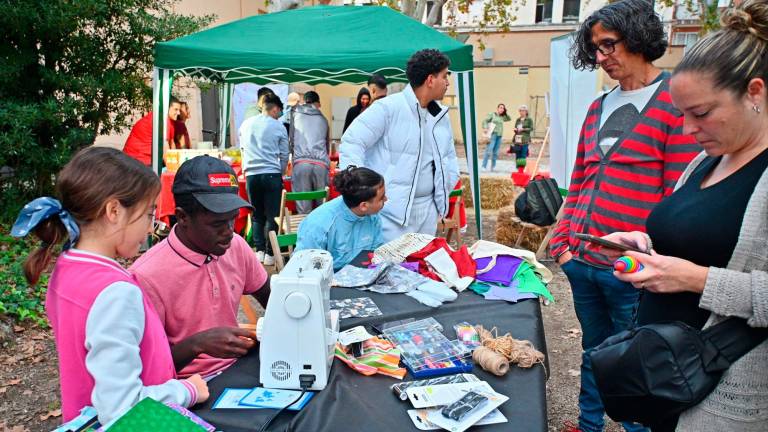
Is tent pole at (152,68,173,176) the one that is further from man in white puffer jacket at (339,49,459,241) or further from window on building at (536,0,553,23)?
window on building at (536,0,553,23)

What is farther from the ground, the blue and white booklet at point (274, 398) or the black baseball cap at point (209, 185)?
the black baseball cap at point (209, 185)

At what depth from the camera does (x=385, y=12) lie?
6.58m

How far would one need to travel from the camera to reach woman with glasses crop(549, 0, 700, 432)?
1811 mm

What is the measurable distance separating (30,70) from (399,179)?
463 centimetres

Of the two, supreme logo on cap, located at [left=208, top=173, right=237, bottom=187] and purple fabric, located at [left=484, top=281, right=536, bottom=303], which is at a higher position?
supreme logo on cap, located at [left=208, top=173, right=237, bottom=187]

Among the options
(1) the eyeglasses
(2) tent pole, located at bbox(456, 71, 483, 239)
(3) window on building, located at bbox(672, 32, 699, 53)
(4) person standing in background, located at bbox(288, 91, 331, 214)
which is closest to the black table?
(1) the eyeglasses

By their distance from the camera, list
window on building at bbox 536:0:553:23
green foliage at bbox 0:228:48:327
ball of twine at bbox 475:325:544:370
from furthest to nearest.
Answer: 1. window on building at bbox 536:0:553:23
2. green foliage at bbox 0:228:48:327
3. ball of twine at bbox 475:325:544:370

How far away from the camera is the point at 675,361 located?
3.65 feet

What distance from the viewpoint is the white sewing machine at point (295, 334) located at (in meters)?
1.32

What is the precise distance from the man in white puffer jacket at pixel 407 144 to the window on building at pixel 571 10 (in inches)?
881

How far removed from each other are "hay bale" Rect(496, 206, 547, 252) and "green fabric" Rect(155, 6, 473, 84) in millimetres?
1847

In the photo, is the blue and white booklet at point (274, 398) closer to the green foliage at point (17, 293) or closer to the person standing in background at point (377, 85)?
the green foliage at point (17, 293)

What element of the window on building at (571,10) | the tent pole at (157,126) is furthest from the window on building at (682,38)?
the tent pole at (157,126)

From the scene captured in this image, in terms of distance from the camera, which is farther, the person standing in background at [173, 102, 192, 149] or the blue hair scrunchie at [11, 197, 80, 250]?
the person standing in background at [173, 102, 192, 149]
